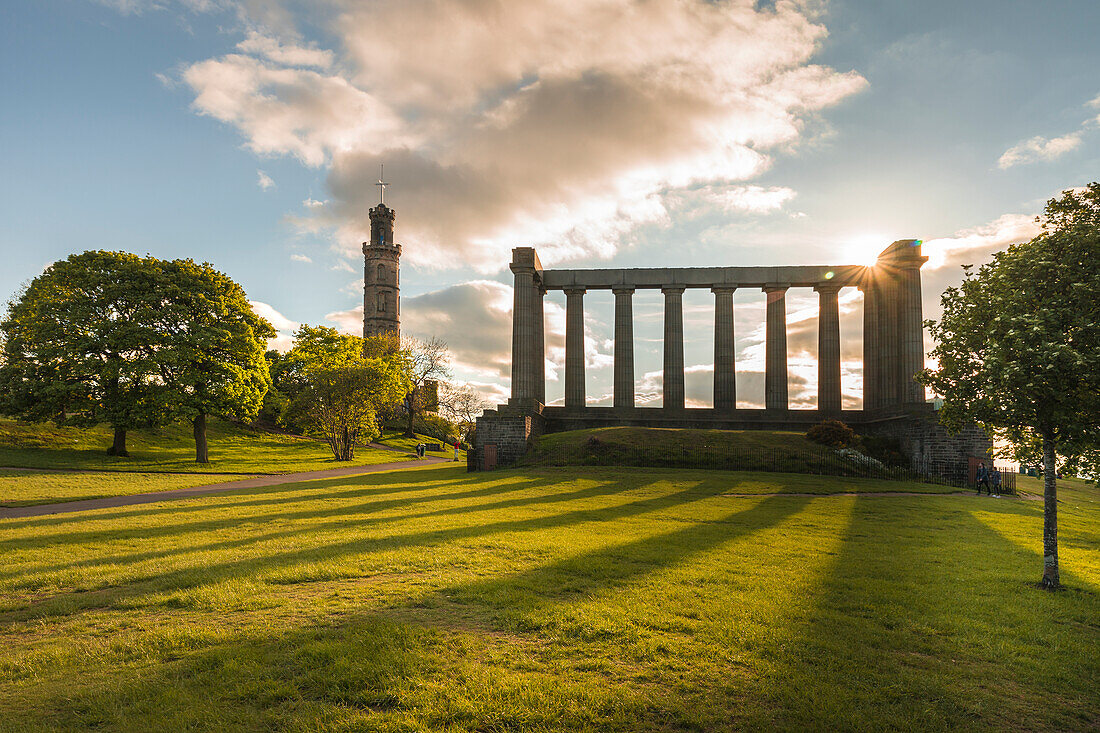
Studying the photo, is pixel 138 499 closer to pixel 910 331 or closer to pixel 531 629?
pixel 531 629

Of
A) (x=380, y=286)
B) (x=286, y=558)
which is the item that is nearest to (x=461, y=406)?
(x=380, y=286)

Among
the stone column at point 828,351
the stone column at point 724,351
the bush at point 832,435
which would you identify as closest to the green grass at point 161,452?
the stone column at point 724,351

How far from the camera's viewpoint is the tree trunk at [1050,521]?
11.4 meters

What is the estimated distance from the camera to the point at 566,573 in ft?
35.4

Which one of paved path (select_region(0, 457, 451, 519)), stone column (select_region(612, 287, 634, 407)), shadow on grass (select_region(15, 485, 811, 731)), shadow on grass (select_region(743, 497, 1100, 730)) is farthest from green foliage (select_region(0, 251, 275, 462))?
shadow on grass (select_region(743, 497, 1100, 730))

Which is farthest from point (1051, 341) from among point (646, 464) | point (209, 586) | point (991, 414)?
point (646, 464)

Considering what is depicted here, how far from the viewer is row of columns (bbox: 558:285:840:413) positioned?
166ft

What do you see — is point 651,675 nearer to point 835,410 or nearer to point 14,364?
point 835,410

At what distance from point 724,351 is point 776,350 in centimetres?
479

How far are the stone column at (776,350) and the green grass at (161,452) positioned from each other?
121 ft

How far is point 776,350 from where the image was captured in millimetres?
51062

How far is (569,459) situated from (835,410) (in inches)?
1078

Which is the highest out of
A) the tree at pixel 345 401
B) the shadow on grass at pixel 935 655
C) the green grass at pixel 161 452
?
the tree at pixel 345 401

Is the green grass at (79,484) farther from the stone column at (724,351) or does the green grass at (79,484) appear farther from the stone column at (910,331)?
the stone column at (910,331)
